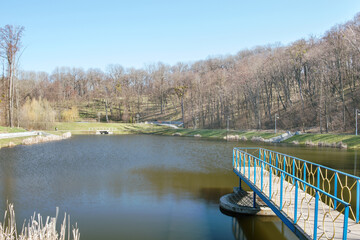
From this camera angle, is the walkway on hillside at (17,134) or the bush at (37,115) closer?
the walkway on hillside at (17,134)

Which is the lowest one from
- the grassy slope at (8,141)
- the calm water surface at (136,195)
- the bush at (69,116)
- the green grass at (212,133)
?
the calm water surface at (136,195)

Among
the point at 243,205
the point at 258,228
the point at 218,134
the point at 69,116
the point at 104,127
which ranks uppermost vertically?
the point at 69,116

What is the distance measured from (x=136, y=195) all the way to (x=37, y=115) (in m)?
47.7

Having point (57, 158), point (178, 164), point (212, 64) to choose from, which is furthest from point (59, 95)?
point (178, 164)

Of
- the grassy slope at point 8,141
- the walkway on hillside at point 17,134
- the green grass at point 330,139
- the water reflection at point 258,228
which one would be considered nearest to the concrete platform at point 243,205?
the water reflection at point 258,228

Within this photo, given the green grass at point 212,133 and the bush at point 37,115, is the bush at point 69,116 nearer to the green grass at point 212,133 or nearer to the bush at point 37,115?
the bush at point 37,115

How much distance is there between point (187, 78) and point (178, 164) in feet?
204

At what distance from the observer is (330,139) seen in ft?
111

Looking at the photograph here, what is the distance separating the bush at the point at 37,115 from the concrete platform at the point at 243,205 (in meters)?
49.0

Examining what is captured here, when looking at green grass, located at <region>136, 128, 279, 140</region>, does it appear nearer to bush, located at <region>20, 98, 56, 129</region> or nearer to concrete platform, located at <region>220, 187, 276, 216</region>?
bush, located at <region>20, 98, 56, 129</region>

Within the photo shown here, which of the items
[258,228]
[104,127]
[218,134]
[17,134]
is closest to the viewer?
[258,228]

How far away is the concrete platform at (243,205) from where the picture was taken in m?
10.5

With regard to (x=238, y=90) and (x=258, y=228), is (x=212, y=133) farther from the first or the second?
(x=258, y=228)

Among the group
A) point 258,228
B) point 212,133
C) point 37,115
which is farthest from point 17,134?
point 258,228
